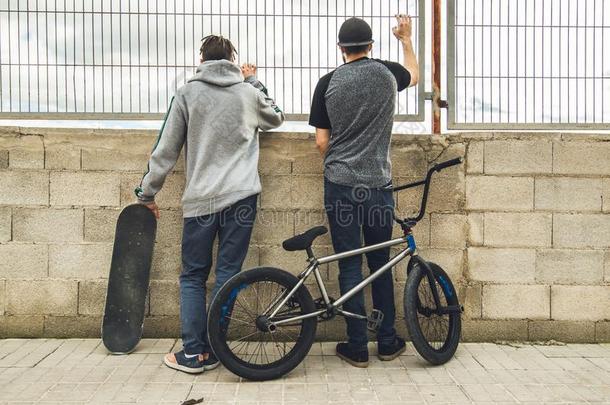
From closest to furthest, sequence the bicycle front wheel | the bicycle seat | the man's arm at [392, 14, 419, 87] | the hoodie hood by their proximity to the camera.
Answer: the bicycle front wheel
the bicycle seat
the hoodie hood
the man's arm at [392, 14, 419, 87]

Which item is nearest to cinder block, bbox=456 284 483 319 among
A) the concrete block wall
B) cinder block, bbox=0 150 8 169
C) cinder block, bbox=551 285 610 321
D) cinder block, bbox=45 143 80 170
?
the concrete block wall

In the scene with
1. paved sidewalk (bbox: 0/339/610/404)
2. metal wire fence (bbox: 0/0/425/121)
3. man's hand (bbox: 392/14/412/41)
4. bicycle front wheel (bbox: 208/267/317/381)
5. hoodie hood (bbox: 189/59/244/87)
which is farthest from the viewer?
metal wire fence (bbox: 0/0/425/121)

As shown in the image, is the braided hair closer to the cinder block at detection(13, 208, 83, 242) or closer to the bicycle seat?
the bicycle seat

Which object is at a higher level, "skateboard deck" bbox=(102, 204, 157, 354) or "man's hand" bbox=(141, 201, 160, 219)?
"man's hand" bbox=(141, 201, 160, 219)

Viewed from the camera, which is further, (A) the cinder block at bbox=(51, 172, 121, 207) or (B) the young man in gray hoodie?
(A) the cinder block at bbox=(51, 172, 121, 207)

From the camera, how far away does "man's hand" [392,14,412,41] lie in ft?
14.8

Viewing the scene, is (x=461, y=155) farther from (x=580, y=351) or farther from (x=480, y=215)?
(x=580, y=351)

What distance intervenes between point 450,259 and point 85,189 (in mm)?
2697

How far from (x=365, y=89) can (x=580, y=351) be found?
240 cm

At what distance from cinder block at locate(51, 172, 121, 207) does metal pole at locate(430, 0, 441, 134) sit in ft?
7.77

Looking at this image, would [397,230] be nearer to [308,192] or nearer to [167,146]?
[308,192]

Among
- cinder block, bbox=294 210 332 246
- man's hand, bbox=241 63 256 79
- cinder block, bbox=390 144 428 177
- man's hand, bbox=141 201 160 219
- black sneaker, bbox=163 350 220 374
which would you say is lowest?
black sneaker, bbox=163 350 220 374

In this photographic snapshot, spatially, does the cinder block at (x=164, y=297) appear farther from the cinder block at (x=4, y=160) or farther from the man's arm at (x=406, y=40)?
the man's arm at (x=406, y=40)

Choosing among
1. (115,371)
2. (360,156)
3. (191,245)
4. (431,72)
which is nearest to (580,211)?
(431,72)
